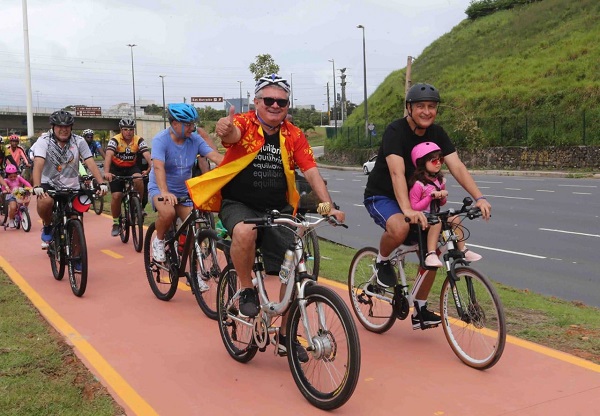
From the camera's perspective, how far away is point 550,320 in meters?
5.77

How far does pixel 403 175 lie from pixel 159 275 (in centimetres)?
319

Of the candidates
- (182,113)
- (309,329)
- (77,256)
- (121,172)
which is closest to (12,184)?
(121,172)

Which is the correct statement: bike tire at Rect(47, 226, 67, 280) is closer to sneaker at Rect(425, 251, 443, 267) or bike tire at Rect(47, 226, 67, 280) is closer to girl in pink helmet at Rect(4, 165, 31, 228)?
sneaker at Rect(425, 251, 443, 267)

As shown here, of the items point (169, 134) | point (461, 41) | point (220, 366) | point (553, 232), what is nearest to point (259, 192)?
point (220, 366)

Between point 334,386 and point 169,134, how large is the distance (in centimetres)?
373

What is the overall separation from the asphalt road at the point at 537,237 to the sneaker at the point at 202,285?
4344mm

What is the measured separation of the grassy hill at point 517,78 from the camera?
34.3 meters

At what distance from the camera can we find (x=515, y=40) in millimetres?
50156

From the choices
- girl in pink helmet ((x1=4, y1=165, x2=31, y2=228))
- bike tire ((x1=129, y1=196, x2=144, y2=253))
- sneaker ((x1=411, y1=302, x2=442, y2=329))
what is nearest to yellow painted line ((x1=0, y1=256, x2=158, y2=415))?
sneaker ((x1=411, y1=302, x2=442, y2=329))

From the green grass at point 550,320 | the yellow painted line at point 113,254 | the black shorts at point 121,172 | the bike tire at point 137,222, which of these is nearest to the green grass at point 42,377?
the green grass at point 550,320

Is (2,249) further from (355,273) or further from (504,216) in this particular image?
(504,216)

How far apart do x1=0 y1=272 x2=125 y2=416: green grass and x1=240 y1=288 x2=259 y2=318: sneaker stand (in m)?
Answer: 0.98

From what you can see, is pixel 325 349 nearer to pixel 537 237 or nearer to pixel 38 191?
pixel 38 191

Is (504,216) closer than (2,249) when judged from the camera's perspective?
No
